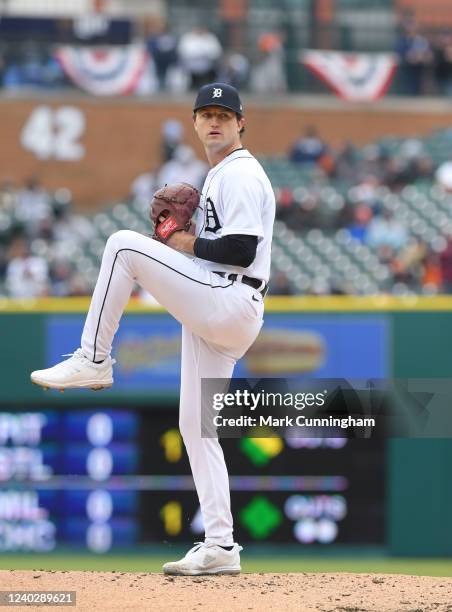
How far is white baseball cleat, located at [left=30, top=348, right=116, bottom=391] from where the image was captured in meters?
5.07

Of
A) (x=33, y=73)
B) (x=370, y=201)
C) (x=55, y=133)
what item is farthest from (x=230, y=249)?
A: (x=55, y=133)

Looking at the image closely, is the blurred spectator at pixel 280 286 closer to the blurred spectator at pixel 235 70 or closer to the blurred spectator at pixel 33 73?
the blurred spectator at pixel 235 70

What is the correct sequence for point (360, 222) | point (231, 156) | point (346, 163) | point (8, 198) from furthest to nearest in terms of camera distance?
point (346, 163), point (8, 198), point (360, 222), point (231, 156)

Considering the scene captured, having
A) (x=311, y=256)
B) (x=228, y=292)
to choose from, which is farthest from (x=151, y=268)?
(x=311, y=256)

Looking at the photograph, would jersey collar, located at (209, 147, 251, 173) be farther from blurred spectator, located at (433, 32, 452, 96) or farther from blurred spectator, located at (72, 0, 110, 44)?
blurred spectator, located at (433, 32, 452, 96)

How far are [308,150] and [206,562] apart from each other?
12.7 m

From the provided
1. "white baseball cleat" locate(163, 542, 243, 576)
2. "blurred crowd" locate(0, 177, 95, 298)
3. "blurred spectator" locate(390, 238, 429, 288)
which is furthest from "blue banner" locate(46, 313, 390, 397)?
"blurred spectator" locate(390, 238, 429, 288)

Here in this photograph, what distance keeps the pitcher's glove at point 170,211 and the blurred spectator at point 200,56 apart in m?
13.5

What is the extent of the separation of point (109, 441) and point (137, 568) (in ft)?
3.02

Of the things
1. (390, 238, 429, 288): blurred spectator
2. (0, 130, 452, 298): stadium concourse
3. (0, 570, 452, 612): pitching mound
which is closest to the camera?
(0, 570, 452, 612): pitching mound

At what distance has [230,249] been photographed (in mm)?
5066

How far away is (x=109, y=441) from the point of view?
353 inches

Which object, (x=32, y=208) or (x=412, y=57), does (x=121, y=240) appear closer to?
(x=32, y=208)

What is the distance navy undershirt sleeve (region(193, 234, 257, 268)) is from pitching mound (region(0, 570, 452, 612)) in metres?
1.27
